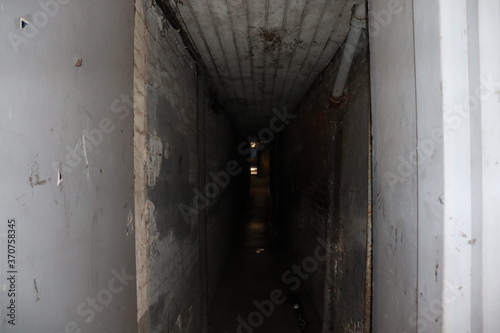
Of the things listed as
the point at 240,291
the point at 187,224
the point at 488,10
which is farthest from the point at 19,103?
the point at 240,291

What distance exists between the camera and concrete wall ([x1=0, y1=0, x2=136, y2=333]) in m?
0.79

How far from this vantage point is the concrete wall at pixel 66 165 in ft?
2.58

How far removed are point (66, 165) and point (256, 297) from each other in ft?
14.3

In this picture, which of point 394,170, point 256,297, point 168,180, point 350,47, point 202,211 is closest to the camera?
point 394,170

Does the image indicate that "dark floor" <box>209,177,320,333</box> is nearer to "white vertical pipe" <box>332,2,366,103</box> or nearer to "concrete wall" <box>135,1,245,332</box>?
"concrete wall" <box>135,1,245,332</box>

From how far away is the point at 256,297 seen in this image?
4.58 metres

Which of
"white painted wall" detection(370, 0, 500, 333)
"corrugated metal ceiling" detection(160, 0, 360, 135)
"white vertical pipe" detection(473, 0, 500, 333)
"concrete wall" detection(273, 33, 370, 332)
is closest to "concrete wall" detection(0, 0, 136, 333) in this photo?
"corrugated metal ceiling" detection(160, 0, 360, 135)

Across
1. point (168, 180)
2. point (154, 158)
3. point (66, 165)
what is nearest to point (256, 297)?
point (168, 180)

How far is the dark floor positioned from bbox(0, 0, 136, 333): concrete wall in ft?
9.45

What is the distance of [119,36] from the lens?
55.6 inches

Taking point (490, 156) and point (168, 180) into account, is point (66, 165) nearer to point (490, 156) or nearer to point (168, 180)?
point (168, 180)

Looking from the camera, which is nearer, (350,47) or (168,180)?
(168,180)

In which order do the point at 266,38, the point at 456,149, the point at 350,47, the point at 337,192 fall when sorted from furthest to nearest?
the point at 337,192 < the point at 266,38 < the point at 350,47 < the point at 456,149

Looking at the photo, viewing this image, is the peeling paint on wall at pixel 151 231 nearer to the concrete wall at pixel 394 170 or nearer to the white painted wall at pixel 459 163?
the concrete wall at pixel 394 170
